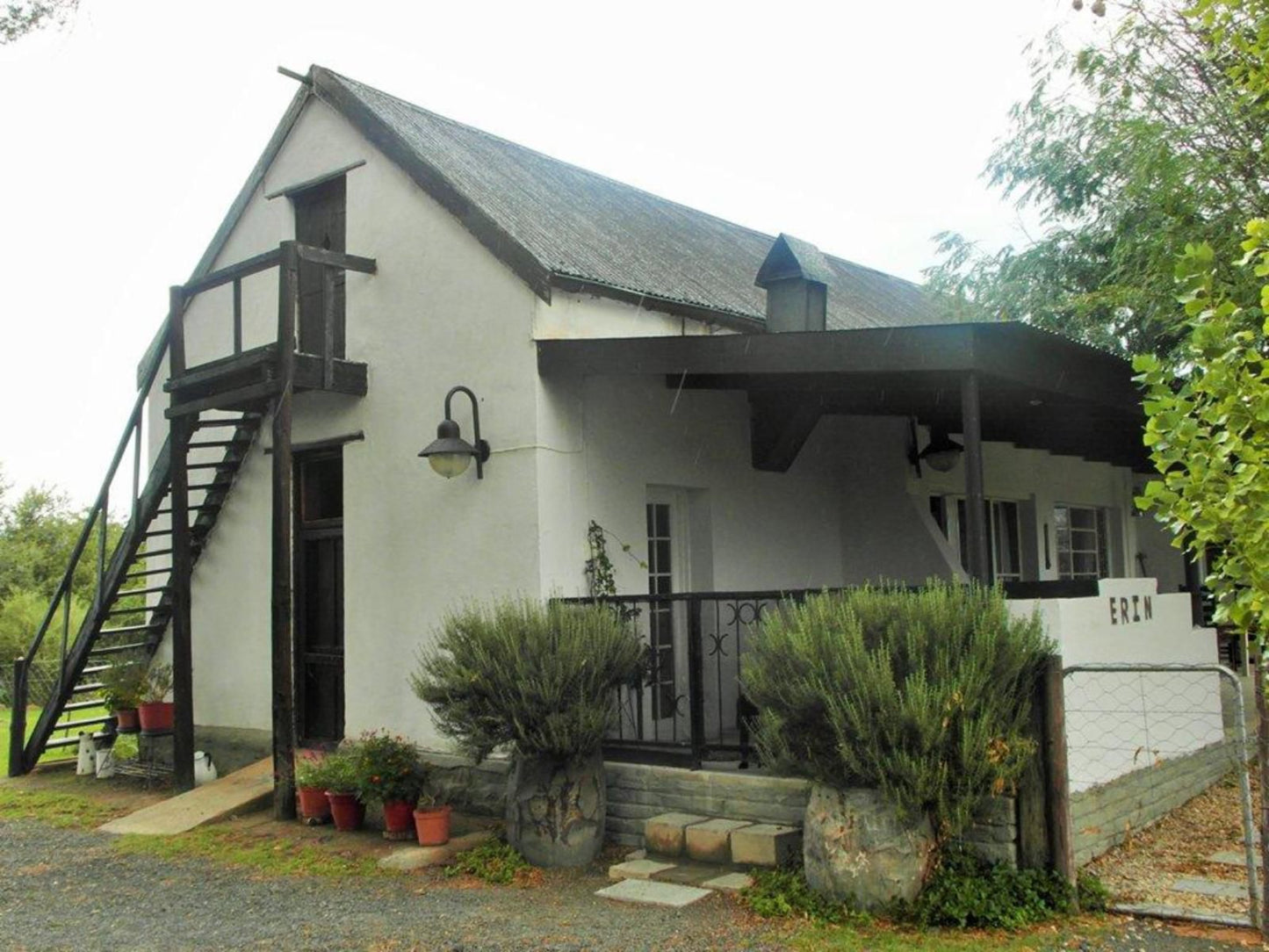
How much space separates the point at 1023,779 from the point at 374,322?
639 centimetres

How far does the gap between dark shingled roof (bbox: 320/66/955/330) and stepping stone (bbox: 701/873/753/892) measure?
4.44 m

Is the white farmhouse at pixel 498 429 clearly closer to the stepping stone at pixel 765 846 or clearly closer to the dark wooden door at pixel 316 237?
the dark wooden door at pixel 316 237

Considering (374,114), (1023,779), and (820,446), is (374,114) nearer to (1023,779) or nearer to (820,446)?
(820,446)

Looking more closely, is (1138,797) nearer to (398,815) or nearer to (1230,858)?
(1230,858)

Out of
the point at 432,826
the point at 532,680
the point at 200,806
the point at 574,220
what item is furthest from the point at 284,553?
the point at 574,220

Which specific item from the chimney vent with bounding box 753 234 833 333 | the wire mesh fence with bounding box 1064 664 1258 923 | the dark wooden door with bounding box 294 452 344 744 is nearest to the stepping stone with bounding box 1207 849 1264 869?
the wire mesh fence with bounding box 1064 664 1258 923

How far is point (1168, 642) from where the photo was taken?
347 inches

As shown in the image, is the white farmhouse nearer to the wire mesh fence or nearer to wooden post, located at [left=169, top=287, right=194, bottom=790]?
wooden post, located at [left=169, top=287, right=194, bottom=790]

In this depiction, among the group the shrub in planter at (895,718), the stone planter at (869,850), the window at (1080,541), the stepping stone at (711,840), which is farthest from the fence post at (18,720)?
the window at (1080,541)

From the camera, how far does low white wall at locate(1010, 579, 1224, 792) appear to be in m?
6.93

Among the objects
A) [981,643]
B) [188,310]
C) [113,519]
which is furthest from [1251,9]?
[113,519]

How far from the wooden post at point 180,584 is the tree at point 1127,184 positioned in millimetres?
8054

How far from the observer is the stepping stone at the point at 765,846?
22.5 feet

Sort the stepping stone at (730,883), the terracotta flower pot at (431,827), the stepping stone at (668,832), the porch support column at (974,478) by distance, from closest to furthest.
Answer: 1. the stepping stone at (730,883)
2. the porch support column at (974,478)
3. the stepping stone at (668,832)
4. the terracotta flower pot at (431,827)
